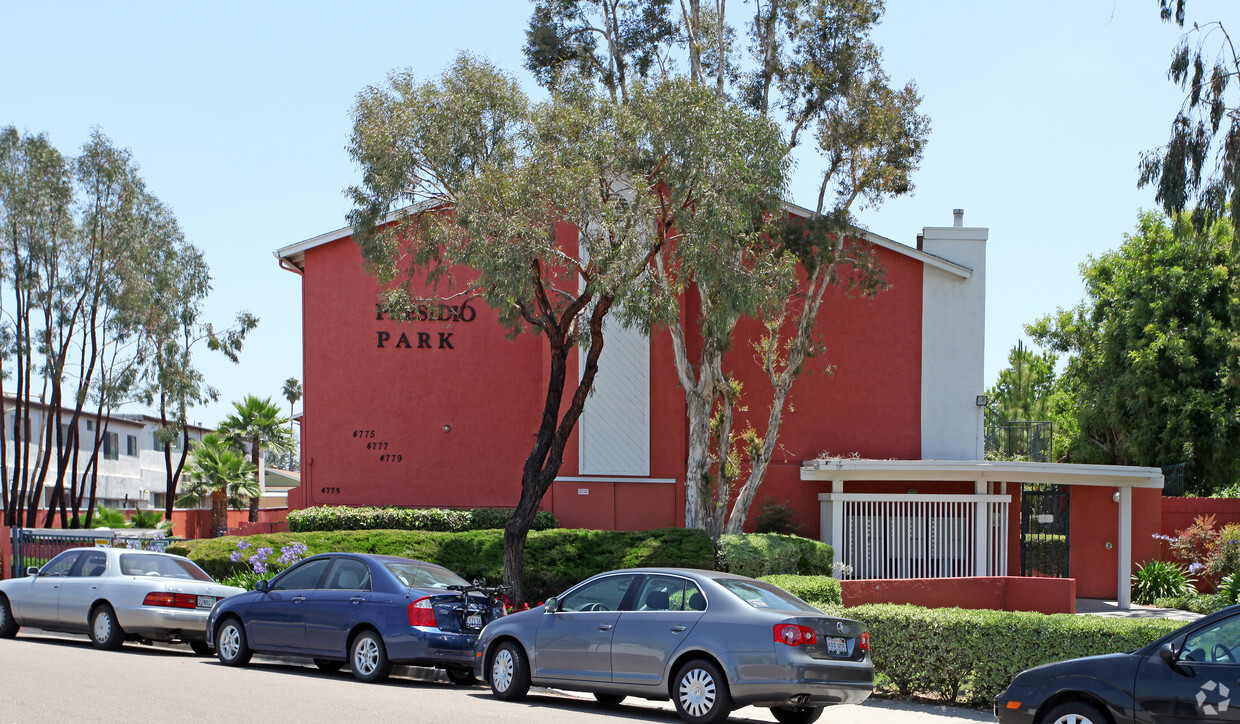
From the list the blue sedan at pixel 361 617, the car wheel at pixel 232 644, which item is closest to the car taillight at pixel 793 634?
the blue sedan at pixel 361 617

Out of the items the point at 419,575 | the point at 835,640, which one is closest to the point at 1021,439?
the point at 419,575

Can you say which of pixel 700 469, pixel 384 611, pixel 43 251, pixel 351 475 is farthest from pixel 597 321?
pixel 43 251

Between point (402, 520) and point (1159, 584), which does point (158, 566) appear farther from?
point (1159, 584)

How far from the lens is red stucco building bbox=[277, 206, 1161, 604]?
20.9 meters

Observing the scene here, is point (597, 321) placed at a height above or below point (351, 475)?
above

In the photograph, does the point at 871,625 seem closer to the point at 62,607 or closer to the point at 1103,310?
the point at 62,607

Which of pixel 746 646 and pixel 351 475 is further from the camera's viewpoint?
pixel 351 475

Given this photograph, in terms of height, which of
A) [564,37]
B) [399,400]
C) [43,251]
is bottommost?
[399,400]

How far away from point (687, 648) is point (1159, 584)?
1527 centimetres

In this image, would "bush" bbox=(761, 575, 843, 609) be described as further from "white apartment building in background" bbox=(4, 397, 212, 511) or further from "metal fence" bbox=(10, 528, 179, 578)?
"white apartment building in background" bbox=(4, 397, 212, 511)

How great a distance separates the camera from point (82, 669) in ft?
38.5

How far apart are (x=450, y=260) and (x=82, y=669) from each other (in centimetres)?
769

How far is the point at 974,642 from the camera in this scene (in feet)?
35.9

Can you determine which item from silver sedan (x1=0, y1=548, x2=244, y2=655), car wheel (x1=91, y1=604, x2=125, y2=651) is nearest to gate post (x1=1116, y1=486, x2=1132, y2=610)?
silver sedan (x1=0, y1=548, x2=244, y2=655)
